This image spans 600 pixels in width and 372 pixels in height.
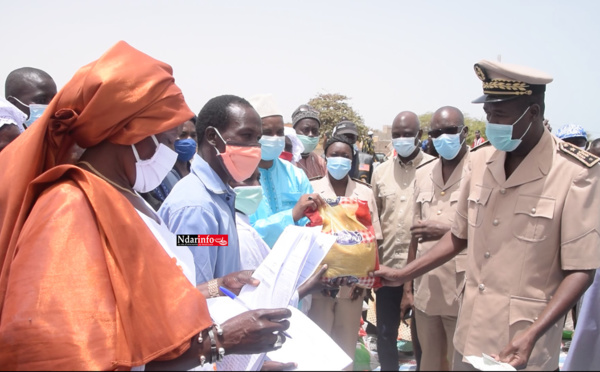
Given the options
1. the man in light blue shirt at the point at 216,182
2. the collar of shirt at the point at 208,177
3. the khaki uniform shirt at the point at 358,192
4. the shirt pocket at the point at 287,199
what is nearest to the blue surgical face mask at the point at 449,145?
the khaki uniform shirt at the point at 358,192

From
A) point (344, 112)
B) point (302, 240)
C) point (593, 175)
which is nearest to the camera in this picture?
point (302, 240)

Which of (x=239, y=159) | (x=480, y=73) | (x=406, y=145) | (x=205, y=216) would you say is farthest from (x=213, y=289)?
(x=406, y=145)

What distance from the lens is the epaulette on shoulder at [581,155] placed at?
2440 mm

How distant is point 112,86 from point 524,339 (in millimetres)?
2189

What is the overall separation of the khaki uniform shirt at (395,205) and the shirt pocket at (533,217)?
1.99m

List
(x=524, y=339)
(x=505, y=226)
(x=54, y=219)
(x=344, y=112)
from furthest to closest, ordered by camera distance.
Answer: (x=344, y=112)
(x=505, y=226)
(x=524, y=339)
(x=54, y=219)

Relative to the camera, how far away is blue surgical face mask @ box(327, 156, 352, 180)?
15.0 ft

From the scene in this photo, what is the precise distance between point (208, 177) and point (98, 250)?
117cm

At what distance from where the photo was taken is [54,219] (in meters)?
1.38

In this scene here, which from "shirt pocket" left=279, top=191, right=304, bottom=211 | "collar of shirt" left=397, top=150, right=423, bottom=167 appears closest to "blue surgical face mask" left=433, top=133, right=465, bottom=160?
"collar of shirt" left=397, top=150, right=423, bottom=167

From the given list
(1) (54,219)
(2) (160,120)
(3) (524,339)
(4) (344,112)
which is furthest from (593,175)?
(4) (344,112)

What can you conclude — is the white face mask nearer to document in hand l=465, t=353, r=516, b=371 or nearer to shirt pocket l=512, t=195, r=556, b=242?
document in hand l=465, t=353, r=516, b=371

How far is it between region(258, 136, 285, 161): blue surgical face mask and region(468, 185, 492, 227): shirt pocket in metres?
1.85

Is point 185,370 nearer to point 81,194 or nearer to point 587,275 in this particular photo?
point 81,194
